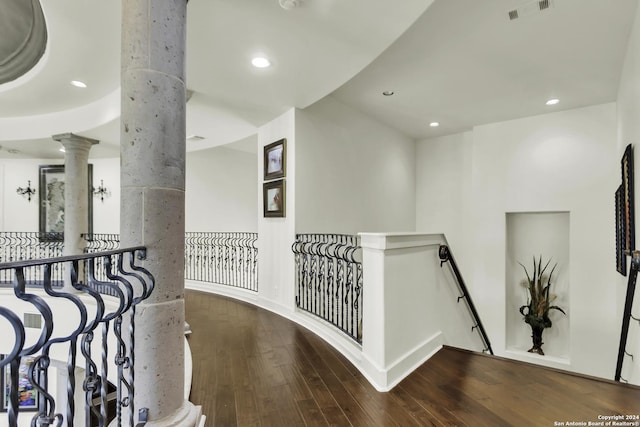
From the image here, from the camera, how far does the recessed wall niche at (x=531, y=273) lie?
5.53 meters

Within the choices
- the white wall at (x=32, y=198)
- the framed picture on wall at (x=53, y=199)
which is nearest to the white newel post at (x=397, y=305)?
the white wall at (x=32, y=198)

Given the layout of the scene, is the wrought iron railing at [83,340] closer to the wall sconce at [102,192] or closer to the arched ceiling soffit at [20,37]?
the arched ceiling soffit at [20,37]

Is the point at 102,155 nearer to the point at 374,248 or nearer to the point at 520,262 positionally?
the point at 374,248

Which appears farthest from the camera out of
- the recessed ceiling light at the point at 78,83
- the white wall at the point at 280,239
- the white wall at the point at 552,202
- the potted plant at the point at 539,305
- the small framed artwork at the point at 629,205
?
the potted plant at the point at 539,305

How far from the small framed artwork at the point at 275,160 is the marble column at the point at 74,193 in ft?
11.0

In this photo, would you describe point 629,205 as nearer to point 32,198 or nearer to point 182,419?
point 182,419

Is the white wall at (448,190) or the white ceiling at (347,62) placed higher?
the white ceiling at (347,62)

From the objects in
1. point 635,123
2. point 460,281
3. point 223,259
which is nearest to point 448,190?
point 460,281

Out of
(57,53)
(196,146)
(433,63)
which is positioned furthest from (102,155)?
(433,63)

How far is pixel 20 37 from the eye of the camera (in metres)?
4.09

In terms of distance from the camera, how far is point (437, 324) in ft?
10.5

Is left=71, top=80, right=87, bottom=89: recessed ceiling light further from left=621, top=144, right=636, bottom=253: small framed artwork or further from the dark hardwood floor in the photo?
left=621, top=144, right=636, bottom=253: small framed artwork

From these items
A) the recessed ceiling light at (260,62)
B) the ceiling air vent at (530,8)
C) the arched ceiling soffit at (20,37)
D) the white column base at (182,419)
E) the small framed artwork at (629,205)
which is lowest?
the white column base at (182,419)

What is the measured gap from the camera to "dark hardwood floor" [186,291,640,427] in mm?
2061
